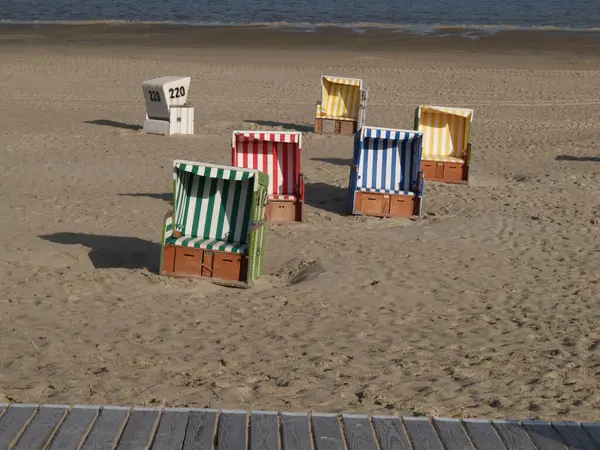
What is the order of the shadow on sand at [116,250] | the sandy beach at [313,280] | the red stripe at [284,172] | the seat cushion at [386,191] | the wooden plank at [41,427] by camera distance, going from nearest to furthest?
the wooden plank at [41,427] < the sandy beach at [313,280] < the shadow on sand at [116,250] < the red stripe at [284,172] < the seat cushion at [386,191]

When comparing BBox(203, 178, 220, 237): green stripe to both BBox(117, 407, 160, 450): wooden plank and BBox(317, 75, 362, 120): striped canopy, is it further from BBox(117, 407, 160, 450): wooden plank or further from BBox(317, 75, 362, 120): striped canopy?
BBox(317, 75, 362, 120): striped canopy

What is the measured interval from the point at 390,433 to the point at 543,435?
900 mm

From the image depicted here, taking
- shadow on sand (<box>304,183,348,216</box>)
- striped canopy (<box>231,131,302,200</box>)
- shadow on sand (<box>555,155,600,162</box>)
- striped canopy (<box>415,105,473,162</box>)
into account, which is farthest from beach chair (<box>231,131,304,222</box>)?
shadow on sand (<box>555,155,600,162</box>)

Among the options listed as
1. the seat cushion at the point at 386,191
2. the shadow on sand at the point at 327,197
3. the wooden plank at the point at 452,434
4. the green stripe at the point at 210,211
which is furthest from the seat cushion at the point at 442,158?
the wooden plank at the point at 452,434

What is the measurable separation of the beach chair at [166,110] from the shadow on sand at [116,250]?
26.7ft

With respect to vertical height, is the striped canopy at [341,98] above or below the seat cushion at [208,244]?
above

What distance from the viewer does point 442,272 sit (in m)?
10.6

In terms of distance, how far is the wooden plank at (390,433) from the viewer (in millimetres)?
5359

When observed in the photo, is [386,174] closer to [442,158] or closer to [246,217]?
[442,158]

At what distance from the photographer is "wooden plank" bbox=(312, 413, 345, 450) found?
5332mm

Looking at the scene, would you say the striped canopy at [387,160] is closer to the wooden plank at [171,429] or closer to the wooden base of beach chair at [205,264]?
the wooden base of beach chair at [205,264]

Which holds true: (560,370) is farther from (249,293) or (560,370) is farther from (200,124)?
(200,124)

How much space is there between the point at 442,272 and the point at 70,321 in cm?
422

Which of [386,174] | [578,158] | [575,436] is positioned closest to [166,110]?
[386,174]
